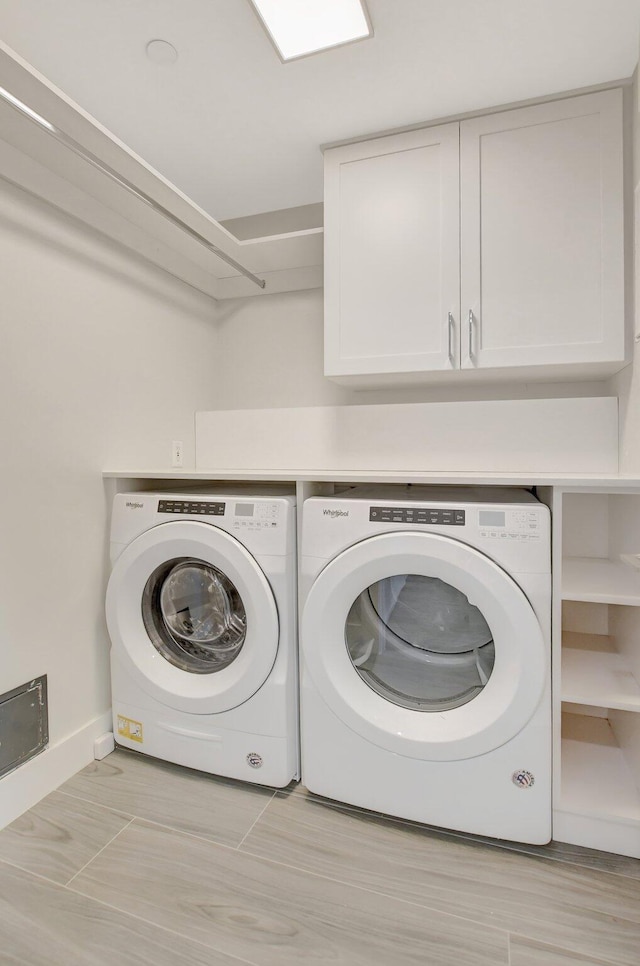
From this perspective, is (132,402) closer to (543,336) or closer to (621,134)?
(543,336)

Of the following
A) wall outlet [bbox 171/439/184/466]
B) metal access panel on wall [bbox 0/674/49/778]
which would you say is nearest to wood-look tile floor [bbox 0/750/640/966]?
metal access panel on wall [bbox 0/674/49/778]

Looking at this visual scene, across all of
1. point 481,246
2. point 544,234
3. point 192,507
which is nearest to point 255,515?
point 192,507

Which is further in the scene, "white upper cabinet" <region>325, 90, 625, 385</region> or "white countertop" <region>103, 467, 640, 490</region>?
"white upper cabinet" <region>325, 90, 625, 385</region>

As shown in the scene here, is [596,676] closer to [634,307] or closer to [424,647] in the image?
[424,647]

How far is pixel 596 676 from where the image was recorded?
1385mm

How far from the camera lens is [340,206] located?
1779 mm

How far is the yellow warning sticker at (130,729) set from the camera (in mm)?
1656

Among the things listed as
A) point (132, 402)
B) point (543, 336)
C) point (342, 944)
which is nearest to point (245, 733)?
point (342, 944)

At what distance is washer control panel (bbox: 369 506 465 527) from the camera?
1281 mm

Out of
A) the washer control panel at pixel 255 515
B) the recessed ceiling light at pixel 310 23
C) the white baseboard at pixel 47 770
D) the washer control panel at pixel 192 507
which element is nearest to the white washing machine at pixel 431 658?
the washer control panel at pixel 255 515

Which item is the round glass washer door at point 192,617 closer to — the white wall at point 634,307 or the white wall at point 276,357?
the white wall at point 276,357

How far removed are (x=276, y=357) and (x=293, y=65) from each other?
119 cm

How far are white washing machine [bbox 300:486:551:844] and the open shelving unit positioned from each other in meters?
0.11

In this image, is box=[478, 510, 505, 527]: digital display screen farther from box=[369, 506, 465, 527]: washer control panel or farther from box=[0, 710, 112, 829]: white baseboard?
box=[0, 710, 112, 829]: white baseboard
